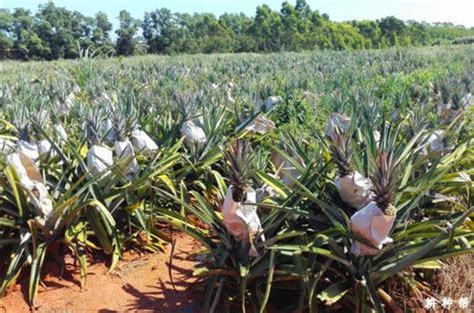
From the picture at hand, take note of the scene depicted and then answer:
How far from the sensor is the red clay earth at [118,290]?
2.75 meters

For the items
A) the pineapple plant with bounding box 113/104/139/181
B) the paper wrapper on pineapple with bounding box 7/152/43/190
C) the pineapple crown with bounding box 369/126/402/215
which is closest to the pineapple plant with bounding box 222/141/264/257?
the pineapple crown with bounding box 369/126/402/215

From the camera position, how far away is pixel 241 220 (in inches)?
96.7

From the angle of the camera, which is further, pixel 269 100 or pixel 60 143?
pixel 269 100

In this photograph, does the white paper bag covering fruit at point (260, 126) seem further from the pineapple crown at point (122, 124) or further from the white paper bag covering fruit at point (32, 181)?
the white paper bag covering fruit at point (32, 181)

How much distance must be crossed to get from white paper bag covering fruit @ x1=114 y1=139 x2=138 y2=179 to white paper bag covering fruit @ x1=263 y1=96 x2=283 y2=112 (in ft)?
8.07

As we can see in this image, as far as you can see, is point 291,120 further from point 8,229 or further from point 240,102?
point 8,229

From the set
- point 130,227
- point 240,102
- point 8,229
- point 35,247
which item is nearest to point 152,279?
point 130,227

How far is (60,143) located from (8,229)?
819 mm

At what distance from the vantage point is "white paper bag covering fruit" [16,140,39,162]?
11.0ft

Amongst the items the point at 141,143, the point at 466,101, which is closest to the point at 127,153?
the point at 141,143

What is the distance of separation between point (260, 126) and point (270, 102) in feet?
3.86

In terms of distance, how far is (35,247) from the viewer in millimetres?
2879

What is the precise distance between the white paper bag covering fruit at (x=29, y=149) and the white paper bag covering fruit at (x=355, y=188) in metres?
2.05

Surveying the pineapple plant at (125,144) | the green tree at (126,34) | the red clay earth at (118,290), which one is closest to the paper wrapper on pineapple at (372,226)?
the red clay earth at (118,290)
